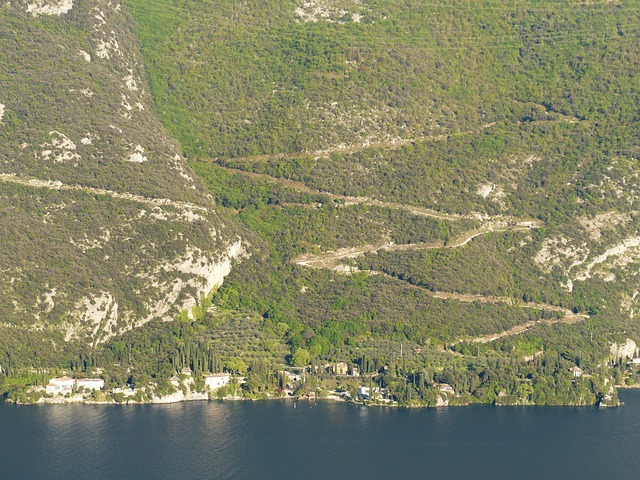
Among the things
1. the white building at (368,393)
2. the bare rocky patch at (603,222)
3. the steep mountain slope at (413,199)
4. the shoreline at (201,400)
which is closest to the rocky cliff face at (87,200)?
the steep mountain slope at (413,199)

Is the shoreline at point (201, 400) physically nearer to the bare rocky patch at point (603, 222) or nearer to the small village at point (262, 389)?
the small village at point (262, 389)

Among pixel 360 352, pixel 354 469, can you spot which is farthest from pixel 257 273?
pixel 354 469

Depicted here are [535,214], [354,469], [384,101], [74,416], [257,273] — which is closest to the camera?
[354,469]

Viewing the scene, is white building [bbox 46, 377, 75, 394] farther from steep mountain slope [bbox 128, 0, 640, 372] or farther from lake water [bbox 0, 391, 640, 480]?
steep mountain slope [bbox 128, 0, 640, 372]

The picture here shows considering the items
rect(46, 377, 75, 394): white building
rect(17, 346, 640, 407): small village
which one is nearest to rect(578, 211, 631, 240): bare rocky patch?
rect(17, 346, 640, 407): small village

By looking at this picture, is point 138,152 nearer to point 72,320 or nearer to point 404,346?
point 72,320

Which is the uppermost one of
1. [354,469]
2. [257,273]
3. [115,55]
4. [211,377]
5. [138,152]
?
[115,55]

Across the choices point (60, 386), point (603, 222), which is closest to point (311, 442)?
point (60, 386)
